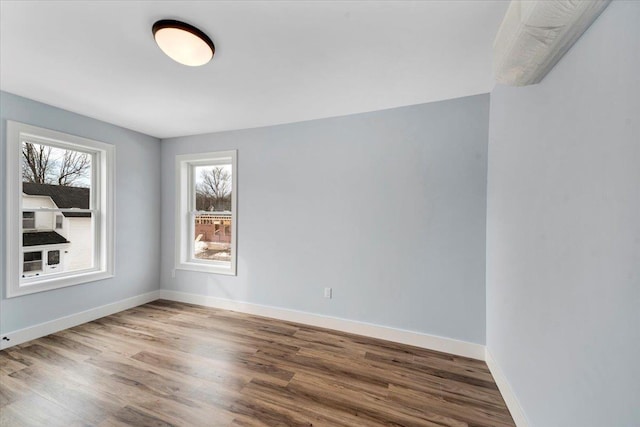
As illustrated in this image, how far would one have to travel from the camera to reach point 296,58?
1854 mm

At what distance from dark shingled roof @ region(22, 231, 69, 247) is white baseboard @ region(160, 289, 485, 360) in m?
1.50

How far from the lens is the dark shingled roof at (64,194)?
269 centimetres

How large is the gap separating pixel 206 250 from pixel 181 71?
2.57 metres

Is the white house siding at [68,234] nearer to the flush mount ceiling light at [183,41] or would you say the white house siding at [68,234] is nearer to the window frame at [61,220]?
the window frame at [61,220]

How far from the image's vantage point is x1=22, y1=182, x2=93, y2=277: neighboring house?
8.72 ft

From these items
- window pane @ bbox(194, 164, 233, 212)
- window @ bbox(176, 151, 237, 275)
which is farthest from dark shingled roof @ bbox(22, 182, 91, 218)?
window pane @ bbox(194, 164, 233, 212)

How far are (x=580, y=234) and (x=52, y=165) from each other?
4553 millimetres

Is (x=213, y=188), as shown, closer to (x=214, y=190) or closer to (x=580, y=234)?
(x=214, y=190)

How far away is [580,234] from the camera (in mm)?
1043

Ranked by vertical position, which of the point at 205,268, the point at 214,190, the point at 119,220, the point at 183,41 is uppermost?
the point at 183,41

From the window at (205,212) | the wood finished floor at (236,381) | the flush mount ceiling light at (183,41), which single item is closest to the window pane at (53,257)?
the wood finished floor at (236,381)

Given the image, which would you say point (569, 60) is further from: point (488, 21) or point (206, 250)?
point (206, 250)

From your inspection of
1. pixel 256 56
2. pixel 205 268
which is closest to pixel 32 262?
pixel 205 268

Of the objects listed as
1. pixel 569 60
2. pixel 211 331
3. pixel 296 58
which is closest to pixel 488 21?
pixel 569 60
